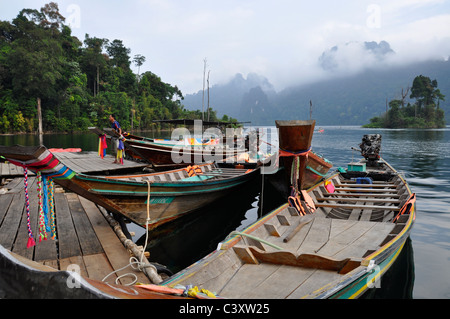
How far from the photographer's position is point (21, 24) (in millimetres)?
37562

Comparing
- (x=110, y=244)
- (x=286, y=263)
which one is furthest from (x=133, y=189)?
(x=286, y=263)

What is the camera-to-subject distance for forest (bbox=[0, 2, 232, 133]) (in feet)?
110

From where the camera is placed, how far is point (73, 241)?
4.07 metres

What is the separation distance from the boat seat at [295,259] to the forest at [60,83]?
2732 cm

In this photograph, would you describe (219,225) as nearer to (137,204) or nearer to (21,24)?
(137,204)

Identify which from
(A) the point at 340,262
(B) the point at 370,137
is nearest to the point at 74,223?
(A) the point at 340,262

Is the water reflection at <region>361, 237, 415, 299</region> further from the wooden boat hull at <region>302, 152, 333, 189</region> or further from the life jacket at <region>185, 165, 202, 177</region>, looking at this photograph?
the life jacket at <region>185, 165, 202, 177</region>

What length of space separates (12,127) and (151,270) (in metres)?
38.6

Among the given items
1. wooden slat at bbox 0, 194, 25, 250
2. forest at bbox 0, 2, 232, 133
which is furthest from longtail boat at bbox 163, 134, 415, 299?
forest at bbox 0, 2, 232, 133

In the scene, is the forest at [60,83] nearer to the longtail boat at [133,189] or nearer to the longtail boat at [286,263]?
the longtail boat at [133,189]

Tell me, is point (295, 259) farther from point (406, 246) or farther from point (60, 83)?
point (60, 83)

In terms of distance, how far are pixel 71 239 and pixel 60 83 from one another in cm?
4188

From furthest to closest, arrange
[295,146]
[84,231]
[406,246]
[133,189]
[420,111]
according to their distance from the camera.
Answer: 1. [420,111]
2. [406,246]
3. [295,146]
4. [133,189]
5. [84,231]

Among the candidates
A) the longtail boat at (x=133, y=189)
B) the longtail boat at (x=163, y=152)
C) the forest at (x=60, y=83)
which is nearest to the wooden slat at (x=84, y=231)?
the longtail boat at (x=133, y=189)
